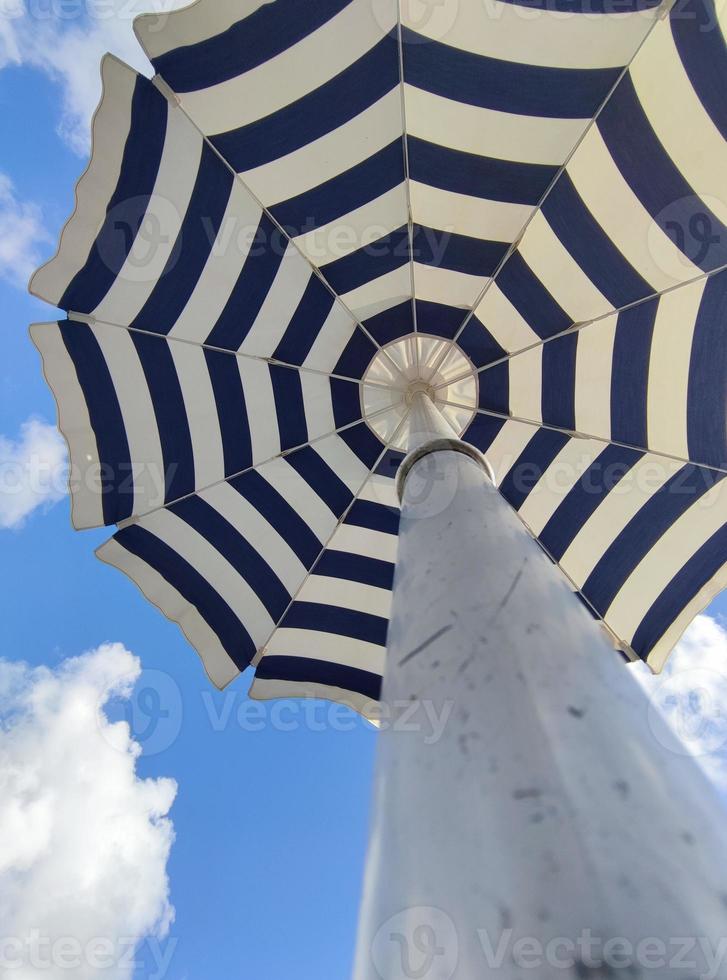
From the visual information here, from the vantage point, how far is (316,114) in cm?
A: 345

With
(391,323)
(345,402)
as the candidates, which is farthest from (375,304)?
(345,402)

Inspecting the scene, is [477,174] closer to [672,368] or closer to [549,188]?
[549,188]

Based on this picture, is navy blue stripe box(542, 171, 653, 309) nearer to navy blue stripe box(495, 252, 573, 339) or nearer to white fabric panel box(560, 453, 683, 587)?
navy blue stripe box(495, 252, 573, 339)

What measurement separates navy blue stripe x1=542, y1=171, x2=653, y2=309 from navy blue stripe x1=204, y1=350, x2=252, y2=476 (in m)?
2.32

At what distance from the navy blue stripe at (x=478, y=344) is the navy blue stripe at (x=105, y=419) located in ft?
8.42

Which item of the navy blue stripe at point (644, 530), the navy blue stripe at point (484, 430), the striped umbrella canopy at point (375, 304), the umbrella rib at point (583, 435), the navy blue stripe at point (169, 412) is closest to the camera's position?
the striped umbrella canopy at point (375, 304)

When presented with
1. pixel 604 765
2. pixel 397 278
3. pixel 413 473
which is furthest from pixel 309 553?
pixel 604 765

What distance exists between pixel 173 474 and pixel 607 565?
337 cm

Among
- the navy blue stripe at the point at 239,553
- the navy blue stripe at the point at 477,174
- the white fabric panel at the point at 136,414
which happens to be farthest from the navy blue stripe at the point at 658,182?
the navy blue stripe at the point at 239,553

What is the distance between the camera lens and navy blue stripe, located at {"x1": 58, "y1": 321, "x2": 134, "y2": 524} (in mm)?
4141

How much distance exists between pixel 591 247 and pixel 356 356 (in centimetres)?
178

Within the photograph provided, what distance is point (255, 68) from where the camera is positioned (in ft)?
10.8

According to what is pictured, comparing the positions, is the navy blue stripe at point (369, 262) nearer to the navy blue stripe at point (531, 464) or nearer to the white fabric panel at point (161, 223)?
the white fabric panel at point (161, 223)

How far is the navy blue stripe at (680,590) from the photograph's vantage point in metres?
4.68
